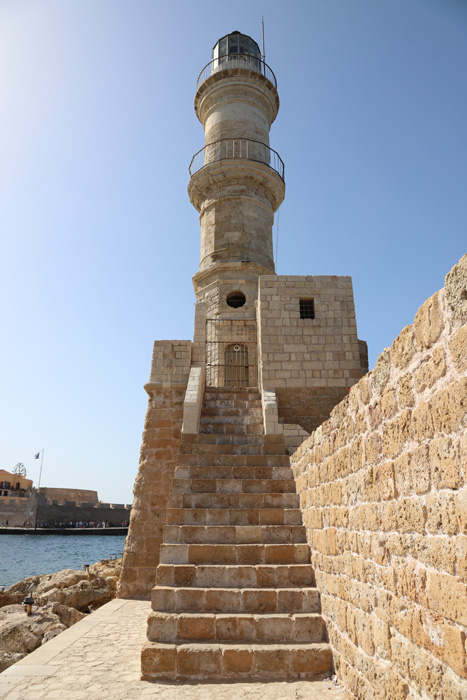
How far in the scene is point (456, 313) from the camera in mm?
2307

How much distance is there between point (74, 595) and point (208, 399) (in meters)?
4.93

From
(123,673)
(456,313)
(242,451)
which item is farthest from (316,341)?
(456,313)

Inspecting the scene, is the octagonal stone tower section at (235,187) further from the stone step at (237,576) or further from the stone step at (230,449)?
the stone step at (237,576)

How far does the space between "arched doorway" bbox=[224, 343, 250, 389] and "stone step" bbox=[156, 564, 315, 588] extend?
9.56 meters

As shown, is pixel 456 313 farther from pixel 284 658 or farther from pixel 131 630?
pixel 131 630

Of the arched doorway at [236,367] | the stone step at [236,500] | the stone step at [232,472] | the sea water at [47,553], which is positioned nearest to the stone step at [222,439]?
the stone step at [232,472]

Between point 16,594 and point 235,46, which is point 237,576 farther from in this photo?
point 235,46

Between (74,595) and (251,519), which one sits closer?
(251,519)

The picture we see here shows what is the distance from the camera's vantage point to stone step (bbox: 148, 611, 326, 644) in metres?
4.53

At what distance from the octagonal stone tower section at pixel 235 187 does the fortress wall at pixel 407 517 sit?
11.5 m

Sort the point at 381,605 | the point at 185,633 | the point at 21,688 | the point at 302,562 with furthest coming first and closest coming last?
the point at 302,562, the point at 185,633, the point at 21,688, the point at 381,605

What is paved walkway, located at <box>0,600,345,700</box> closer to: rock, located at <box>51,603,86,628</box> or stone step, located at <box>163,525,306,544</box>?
stone step, located at <box>163,525,306,544</box>

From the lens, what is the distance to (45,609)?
922cm

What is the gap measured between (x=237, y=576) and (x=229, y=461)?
6.91ft
